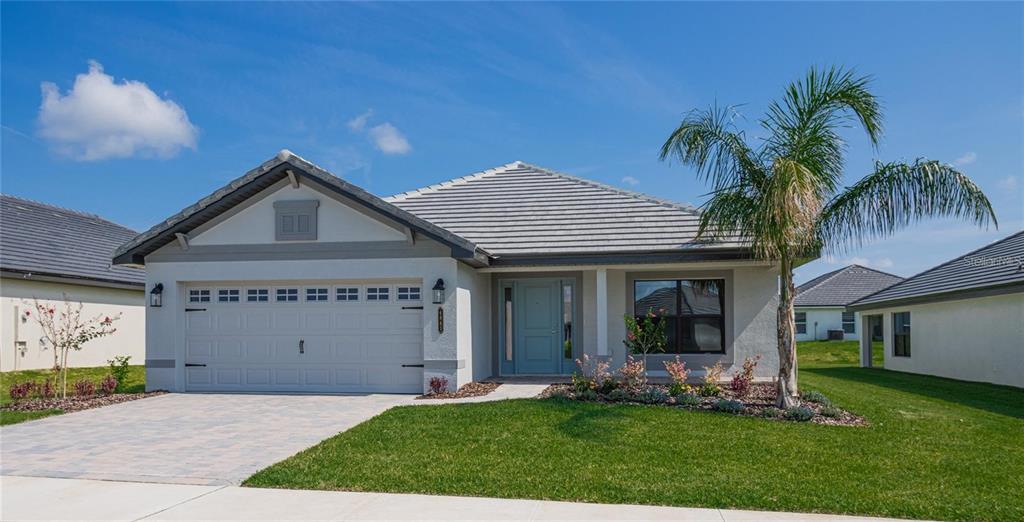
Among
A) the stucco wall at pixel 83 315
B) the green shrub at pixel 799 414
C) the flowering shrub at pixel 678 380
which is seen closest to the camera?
the green shrub at pixel 799 414

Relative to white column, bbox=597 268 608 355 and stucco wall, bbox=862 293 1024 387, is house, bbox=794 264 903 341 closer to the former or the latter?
stucco wall, bbox=862 293 1024 387

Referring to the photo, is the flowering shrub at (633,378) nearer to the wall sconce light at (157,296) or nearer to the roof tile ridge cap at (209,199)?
the roof tile ridge cap at (209,199)

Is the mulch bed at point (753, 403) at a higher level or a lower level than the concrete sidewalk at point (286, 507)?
higher

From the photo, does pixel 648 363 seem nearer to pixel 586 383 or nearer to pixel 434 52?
pixel 586 383

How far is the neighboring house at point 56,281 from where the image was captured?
1803 centimetres

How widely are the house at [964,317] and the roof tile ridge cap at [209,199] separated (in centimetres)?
1598

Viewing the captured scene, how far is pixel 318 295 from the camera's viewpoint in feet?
44.3

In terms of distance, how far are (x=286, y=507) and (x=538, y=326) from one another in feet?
31.5

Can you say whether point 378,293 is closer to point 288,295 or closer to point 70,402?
point 288,295

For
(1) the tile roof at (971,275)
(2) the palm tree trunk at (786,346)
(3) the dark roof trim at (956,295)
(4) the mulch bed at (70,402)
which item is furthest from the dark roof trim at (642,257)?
(4) the mulch bed at (70,402)

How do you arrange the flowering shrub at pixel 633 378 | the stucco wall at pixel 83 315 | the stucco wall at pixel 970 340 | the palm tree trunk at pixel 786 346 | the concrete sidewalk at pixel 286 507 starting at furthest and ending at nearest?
the stucco wall at pixel 83 315 → the stucco wall at pixel 970 340 → the flowering shrub at pixel 633 378 → the palm tree trunk at pixel 786 346 → the concrete sidewalk at pixel 286 507

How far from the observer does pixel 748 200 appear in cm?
1095

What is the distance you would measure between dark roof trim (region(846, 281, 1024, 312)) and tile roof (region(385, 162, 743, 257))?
24.2 ft

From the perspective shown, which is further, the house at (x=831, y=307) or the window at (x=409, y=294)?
the house at (x=831, y=307)
